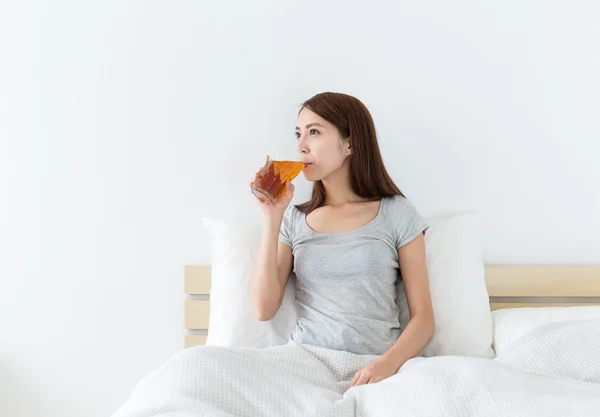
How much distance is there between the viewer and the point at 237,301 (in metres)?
1.64

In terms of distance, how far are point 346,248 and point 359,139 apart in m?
0.28

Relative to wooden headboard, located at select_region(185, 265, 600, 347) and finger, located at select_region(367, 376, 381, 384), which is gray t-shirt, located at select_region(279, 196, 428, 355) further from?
wooden headboard, located at select_region(185, 265, 600, 347)

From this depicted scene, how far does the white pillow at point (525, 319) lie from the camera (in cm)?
157

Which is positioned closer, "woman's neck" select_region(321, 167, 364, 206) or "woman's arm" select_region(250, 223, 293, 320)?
"woman's arm" select_region(250, 223, 293, 320)

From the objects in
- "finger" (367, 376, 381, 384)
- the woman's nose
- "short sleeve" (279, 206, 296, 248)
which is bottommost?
"finger" (367, 376, 381, 384)

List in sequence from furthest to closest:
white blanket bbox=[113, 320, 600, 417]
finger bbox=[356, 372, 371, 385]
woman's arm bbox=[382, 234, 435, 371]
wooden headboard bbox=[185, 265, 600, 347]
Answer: wooden headboard bbox=[185, 265, 600, 347] < woman's arm bbox=[382, 234, 435, 371] < finger bbox=[356, 372, 371, 385] < white blanket bbox=[113, 320, 600, 417]

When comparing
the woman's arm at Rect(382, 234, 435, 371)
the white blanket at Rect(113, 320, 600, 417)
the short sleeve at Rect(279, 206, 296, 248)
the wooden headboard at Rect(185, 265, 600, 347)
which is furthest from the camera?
the wooden headboard at Rect(185, 265, 600, 347)

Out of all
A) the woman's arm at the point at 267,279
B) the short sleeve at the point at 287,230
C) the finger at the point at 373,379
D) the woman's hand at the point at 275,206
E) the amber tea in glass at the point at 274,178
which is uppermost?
the amber tea in glass at the point at 274,178

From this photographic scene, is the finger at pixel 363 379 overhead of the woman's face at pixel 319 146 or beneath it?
beneath

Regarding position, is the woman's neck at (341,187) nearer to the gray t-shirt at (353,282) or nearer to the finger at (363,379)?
the gray t-shirt at (353,282)

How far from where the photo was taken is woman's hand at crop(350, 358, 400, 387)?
1354 mm

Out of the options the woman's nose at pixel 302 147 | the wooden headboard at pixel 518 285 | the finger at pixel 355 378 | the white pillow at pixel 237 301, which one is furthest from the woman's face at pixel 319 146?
the finger at pixel 355 378

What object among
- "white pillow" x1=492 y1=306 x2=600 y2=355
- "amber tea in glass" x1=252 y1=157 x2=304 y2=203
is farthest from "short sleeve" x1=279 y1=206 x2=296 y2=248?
"white pillow" x1=492 y1=306 x2=600 y2=355

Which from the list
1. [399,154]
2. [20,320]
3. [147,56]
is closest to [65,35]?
[147,56]
